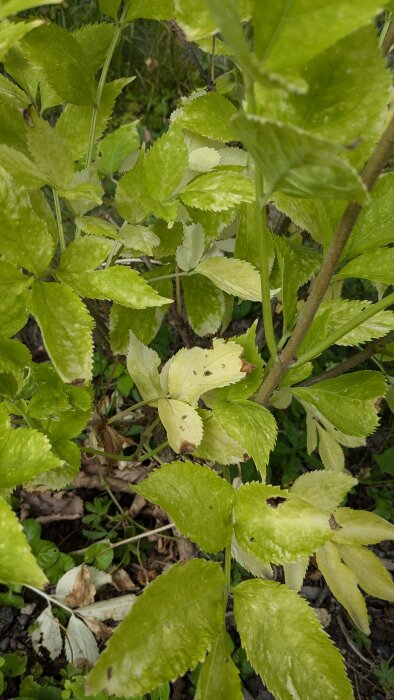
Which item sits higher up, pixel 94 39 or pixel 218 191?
pixel 94 39

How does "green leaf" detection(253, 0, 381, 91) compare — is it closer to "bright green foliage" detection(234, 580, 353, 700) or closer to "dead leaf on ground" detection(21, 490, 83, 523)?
"bright green foliage" detection(234, 580, 353, 700)

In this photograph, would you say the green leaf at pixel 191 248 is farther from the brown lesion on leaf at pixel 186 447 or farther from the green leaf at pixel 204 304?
the brown lesion on leaf at pixel 186 447

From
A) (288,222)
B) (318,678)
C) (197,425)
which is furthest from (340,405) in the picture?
(288,222)

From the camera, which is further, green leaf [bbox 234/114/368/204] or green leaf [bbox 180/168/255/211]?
green leaf [bbox 180/168/255/211]

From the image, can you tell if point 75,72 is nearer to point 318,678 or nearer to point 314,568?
point 318,678

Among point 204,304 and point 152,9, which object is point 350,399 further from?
point 152,9

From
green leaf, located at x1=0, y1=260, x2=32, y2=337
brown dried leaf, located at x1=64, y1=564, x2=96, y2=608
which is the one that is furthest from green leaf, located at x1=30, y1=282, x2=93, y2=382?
brown dried leaf, located at x1=64, y1=564, x2=96, y2=608

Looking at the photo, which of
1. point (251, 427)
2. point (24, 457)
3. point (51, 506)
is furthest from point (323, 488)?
point (51, 506)
